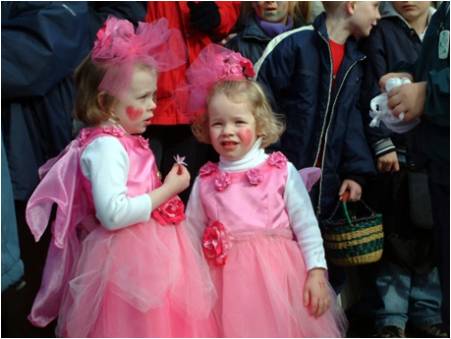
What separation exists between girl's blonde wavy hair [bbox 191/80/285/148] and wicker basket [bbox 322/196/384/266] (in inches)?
27.2

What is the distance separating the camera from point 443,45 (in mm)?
2623

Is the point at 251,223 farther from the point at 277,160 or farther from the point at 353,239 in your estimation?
the point at 353,239

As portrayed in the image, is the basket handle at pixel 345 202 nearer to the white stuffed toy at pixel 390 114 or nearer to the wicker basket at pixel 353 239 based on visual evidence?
the wicker basket at pixel 353 239

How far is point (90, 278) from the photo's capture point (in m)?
2.66

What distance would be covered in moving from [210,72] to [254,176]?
1.61 feet

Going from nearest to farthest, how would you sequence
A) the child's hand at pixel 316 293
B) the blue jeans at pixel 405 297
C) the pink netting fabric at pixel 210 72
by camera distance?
the child's hand at pixel 316 293, the pink netting fabric at pixel 210 72, the blue jeans at pixel 405 297

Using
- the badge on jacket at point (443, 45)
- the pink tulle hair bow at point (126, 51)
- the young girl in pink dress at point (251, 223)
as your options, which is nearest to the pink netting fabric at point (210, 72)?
the young girl in pink dress at point (251, 223)

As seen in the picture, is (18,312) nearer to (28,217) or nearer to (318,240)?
(28,217)

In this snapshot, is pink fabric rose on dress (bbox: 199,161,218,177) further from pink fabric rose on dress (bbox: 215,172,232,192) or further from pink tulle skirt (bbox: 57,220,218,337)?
pink tulle skirt (bbox: 57,220,218,337)

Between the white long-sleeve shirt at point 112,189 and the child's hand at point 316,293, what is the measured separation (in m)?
0.67

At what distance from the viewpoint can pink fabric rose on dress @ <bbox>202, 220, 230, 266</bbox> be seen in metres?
2.76

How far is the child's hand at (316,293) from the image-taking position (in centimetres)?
275

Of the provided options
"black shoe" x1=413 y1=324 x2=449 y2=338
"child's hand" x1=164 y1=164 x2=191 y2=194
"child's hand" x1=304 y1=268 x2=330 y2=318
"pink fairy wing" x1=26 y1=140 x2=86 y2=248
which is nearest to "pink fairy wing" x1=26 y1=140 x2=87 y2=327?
"pink fairy wing" x1=26 y1=140 x2=86 y2=248

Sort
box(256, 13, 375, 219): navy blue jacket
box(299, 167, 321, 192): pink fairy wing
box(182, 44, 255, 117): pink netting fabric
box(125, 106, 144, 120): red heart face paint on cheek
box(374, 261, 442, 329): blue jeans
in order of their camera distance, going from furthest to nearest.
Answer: box(374, 261, 442, 329): blue jeans → box(256, 13, 375, 219): navy blue jacket → box(299, 167, 321, 192): pink fairy wing → box(182, 44, 255, 117): pink netting fabric → box(125, 106, 144, 120): red heart face paint on cheek
